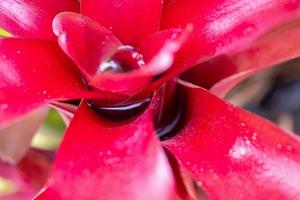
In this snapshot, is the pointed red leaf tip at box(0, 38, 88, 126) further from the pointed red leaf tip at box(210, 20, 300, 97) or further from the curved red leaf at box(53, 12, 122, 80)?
the pointed red leaf tip at box(210, 20, 300, 97)

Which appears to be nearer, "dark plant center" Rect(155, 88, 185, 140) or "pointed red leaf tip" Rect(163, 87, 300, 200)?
"pointed red leaf tip" Rect(163, 87, 300, 200)

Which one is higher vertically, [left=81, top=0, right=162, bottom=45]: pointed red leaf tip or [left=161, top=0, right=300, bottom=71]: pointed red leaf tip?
[left=81, top=0, right=162, bottom=45]: pointed red leaf tip

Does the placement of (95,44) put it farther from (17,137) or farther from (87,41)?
(17,137)

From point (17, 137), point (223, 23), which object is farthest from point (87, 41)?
point (17, 137)

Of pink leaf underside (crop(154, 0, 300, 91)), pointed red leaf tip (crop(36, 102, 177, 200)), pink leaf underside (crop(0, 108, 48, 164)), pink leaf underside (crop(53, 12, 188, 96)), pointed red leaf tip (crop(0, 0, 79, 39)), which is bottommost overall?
pink leaf underside (crop(0, 108, 48, 164))

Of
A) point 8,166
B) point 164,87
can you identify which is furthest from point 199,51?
point 8,166

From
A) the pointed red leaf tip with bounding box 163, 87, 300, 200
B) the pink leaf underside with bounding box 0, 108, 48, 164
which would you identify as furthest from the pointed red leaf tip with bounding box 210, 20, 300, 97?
the pink leaf underside with bounding box 0, 108, 48, 164
